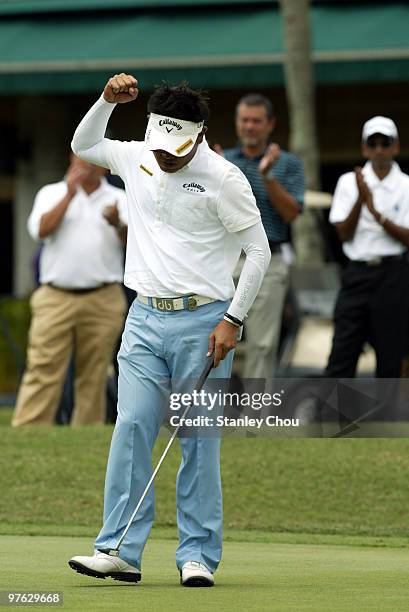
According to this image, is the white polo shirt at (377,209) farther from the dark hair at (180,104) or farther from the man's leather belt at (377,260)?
the dark hair at (180,104)

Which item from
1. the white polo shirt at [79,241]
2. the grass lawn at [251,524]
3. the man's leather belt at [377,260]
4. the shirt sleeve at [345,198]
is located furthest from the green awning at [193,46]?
the grass lawn at [251,524]

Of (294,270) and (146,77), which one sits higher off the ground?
(146,77)

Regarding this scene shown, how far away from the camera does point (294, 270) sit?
47.8 ft

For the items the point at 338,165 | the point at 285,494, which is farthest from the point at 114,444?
the point at 338,165

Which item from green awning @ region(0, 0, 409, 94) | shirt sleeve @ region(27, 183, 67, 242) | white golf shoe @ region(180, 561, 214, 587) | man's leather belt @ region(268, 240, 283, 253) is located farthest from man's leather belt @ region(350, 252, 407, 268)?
green awning @ region(0, 0, 409, 94)

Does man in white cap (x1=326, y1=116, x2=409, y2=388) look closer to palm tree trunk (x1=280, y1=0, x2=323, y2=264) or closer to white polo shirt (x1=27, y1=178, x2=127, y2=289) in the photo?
white polo shirt (x1=27, y1=178, x2=127, y2=289)

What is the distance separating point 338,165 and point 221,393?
1609cm

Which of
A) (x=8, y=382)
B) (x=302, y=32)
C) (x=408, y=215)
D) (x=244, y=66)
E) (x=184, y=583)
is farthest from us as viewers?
(x=244, y=66)

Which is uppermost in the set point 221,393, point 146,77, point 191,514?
point 146,77

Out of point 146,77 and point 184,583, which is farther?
point 146,77

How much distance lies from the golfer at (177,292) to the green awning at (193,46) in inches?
525

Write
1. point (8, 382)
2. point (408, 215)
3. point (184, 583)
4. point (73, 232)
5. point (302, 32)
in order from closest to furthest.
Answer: point (184, 583) < point (408, 215) < point (73, 232) < point (8, 382) < point (302, 32)

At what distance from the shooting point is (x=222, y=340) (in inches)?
274

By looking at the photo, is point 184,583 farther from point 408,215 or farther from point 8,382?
point 8,382
